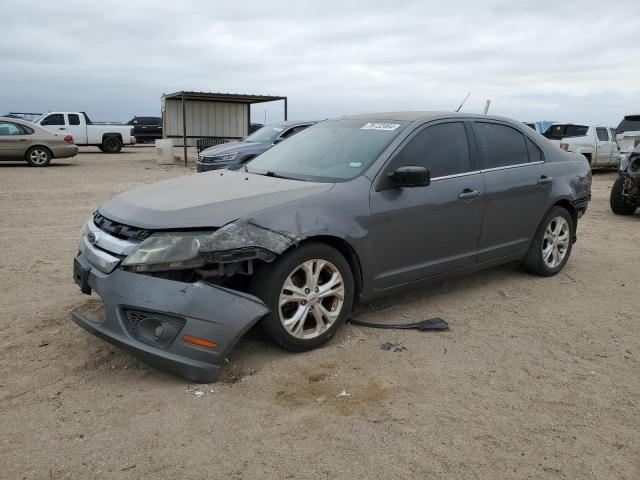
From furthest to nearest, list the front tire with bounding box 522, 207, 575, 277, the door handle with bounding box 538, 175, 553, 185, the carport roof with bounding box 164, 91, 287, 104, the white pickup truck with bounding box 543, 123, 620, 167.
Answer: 1. the carport roof with bounding box 164, 91, 287, 104
2. the white pickup truck with bounding box 543, 123, 620, 167
3. the front tire with bounding box 522, 207, 575, 277
4. the door handle with bounding box 538, 175, 553, 185

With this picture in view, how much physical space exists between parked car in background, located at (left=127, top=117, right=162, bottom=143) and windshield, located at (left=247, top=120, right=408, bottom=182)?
31237mm

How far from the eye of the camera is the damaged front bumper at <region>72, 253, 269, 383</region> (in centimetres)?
314

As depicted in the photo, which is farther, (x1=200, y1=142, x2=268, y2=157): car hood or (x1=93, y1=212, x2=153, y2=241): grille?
(x1=200, y1=142, x2=268, y2=157): car hood

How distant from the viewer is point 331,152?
4.46 metres

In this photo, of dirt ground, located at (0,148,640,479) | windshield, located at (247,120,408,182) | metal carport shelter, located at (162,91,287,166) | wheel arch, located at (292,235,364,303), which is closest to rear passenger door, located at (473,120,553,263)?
dirt ground, located at (0,148,640,479)

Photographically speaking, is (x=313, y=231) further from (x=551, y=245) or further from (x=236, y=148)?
(x=236, y=148)

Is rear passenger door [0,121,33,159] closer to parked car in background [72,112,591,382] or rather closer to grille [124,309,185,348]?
parked car in background [72,112,591,382]

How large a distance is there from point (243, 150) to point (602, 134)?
10.6 metres

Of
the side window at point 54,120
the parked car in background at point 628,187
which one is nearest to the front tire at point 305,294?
the parked car in background at point 628,187

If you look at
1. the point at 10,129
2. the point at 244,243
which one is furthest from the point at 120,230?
the point at 10,129

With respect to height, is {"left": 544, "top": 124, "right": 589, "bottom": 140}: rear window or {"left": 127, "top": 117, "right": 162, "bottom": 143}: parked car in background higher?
{"left": 544, "top": 124, "right": 589, "bottom": 140}: rear window

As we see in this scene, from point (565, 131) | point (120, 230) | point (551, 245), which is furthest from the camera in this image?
point (565, 131)

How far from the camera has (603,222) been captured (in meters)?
8.97

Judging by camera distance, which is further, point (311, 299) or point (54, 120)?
point (54, 120)
